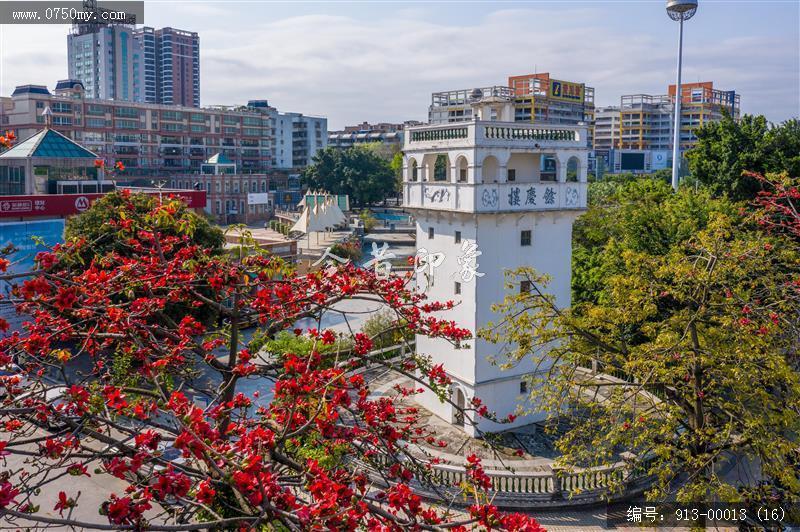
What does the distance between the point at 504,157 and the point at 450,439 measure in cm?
771

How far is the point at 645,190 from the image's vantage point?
29.4 metres

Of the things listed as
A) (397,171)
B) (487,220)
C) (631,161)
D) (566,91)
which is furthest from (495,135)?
(631,161)

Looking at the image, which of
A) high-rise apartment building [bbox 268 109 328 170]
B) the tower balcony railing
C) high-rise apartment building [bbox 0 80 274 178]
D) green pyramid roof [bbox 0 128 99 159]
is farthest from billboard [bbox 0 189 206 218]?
high-rise apartment building [bbox 268 109 328 170]

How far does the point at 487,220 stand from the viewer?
18.6 metres

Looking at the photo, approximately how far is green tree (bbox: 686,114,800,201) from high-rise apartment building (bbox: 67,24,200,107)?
117572mm

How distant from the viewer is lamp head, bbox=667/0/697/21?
40.4 meters

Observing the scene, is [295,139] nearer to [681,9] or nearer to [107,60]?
[107,60]

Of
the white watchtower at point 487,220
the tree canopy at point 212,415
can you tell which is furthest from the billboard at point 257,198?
the tree canopy at point 212,415

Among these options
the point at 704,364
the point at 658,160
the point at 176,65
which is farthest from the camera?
the point at 176,65

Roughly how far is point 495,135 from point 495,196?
1.72 m

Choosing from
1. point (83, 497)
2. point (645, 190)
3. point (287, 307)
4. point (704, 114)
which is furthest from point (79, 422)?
point (704, 114)

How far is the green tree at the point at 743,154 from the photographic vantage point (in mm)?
27859

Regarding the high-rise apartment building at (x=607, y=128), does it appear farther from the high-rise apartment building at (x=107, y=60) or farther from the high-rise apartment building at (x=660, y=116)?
the high-rise apartment building at (x=107, y=60)

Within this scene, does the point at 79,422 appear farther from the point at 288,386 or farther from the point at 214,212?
the point at 214,212
